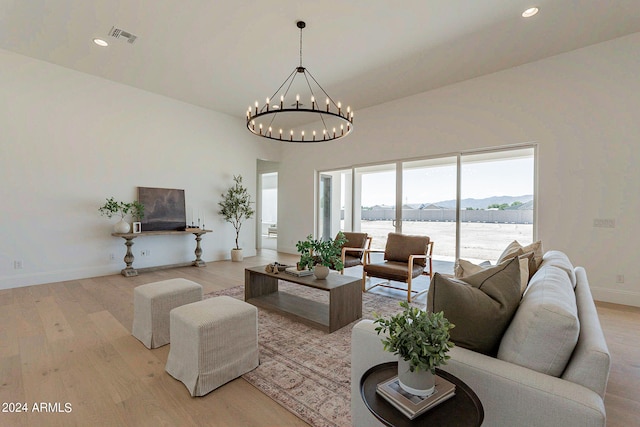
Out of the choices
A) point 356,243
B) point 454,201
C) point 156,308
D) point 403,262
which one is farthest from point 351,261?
point 156,308

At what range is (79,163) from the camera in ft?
15.6

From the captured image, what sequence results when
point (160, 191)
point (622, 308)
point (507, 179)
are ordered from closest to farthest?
point (622, 308) → point (507, 179) → point (160, 191)

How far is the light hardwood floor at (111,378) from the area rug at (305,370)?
4.2 inches

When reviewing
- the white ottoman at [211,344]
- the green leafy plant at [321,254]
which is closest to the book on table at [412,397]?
the white ottoman at [211,344]

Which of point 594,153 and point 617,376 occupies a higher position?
point 594,153

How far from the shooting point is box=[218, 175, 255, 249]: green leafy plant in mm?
6641

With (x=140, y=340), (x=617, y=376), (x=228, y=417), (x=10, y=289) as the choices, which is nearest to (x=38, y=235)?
(x=10, y=289)

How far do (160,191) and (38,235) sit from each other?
1.90m

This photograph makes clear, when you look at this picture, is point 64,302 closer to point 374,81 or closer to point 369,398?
point 369,398

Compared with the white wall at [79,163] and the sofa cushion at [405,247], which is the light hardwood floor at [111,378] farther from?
the sofa cushion at [405,247]

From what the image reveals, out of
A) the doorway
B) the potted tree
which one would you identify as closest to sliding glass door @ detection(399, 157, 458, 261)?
the potted tree

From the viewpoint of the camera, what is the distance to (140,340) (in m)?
2.60

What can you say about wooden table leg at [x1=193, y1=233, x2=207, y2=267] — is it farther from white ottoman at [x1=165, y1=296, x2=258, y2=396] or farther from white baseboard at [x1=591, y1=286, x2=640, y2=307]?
white baseboard at [x1=591, y1=286, x2=640, y2=307]

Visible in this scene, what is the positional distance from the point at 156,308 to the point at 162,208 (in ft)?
12.2
